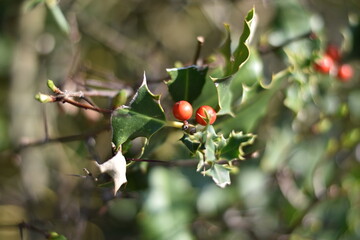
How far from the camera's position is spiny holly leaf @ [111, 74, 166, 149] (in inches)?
41.4

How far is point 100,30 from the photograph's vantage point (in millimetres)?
2471

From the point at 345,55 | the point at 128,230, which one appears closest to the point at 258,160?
the point at 345,55

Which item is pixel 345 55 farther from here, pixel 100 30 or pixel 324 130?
pixel 100 30

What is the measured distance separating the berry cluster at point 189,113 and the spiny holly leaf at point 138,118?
0.04m

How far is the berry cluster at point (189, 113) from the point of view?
107 cm

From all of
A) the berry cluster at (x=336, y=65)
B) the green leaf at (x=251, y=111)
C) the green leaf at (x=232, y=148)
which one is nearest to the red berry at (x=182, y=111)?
the green leaf at (x=232, y=148)

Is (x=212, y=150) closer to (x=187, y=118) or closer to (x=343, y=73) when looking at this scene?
(x=187, y=118)

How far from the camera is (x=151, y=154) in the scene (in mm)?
1497

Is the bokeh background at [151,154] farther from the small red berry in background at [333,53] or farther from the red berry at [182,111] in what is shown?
the red berry at [182,111]

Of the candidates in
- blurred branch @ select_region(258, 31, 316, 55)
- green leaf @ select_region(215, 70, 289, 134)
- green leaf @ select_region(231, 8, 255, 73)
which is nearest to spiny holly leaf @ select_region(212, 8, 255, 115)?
green leaf @ select_region(231, 8, 255, 73)

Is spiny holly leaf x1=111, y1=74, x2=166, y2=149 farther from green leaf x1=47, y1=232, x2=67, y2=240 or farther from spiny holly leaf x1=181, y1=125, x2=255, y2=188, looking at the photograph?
green leaf x1=47, y1=232, x2=67, y2=240

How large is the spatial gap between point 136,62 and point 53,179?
70 cm

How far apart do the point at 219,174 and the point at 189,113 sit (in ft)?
0.50

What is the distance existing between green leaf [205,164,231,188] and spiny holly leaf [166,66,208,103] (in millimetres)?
→ 220
